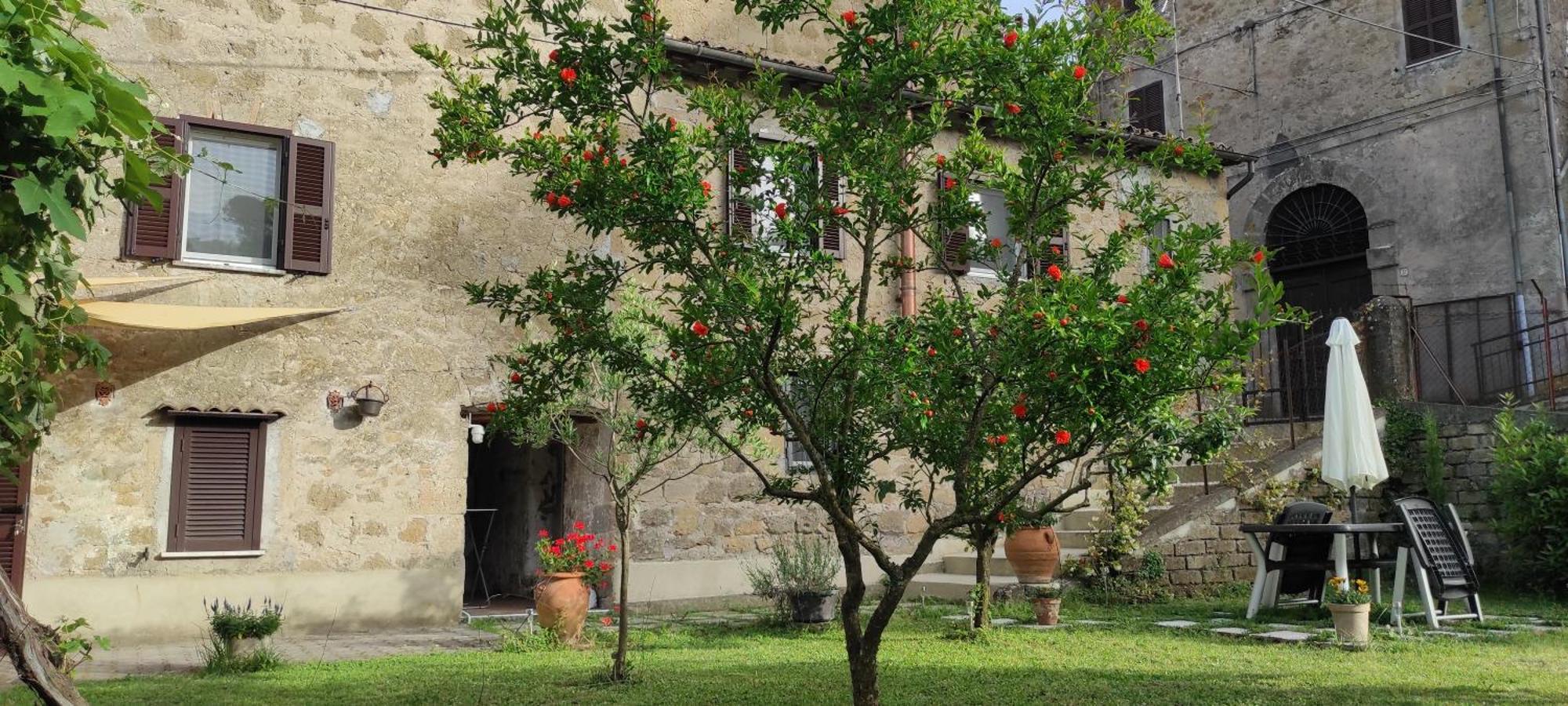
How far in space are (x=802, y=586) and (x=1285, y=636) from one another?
11.5 ft

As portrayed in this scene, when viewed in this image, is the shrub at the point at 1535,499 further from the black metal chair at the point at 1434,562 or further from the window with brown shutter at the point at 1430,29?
the window with brown shutter at the point at 1430,29

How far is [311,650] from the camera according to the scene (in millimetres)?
8102

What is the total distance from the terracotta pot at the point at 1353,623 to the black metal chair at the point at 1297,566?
1177 mm

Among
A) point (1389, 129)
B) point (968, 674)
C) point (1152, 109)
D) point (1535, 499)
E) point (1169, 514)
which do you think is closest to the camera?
point (968, 674)

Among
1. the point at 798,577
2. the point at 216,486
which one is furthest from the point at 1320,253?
the point at 216,486

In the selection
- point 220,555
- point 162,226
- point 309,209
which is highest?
point 309,209

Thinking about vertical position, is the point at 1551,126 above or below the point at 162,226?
above

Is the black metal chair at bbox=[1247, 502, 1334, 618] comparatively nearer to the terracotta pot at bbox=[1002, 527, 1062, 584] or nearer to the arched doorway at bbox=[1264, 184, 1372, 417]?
the terracotta pot at bbox=[1002, 527, 1062, 584]

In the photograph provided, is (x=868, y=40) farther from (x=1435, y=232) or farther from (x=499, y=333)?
(x=1435, y=232)

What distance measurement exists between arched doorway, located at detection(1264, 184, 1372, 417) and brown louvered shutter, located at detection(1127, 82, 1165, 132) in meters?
2.26

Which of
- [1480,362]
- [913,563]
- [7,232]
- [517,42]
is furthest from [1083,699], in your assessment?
[1480,362]

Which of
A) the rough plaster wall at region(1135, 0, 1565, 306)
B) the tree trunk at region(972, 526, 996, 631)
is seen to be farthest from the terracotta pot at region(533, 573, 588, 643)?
the rough plaster wall at region(1135, 0, 1565, 306)

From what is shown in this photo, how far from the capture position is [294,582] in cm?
895

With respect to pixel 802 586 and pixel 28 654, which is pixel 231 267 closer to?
pixel 802 586
